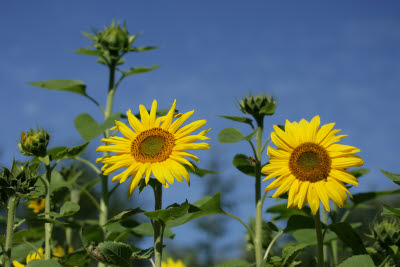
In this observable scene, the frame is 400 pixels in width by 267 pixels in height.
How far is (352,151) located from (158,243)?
2.64ft

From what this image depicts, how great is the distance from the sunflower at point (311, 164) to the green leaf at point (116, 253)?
578 mm

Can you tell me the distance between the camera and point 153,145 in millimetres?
1958

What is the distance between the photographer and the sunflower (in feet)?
6.40

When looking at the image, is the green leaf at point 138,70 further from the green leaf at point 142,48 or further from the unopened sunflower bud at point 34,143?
the unopened sunflower bud at point 34,143

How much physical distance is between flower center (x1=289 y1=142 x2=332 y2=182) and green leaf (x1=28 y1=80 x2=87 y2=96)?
187 centimetres

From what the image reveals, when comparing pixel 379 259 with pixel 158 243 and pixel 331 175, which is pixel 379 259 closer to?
pixel 331 175

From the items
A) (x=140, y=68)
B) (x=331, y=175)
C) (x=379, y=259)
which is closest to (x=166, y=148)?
(x=331, y=175)

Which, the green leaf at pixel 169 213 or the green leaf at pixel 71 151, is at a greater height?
the green leaf at pixel 71 151

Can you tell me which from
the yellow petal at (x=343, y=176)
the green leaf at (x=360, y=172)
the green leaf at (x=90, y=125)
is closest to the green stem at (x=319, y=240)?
the yellow petal at (x=343, y=176)

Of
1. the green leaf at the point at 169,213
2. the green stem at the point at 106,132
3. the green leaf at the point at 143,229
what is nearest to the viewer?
the green leaf at the point at 169,213

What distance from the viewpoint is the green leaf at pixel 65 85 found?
338cm

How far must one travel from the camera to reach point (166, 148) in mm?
1958

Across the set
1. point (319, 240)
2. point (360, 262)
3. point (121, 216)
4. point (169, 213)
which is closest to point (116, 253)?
point (121, 216)

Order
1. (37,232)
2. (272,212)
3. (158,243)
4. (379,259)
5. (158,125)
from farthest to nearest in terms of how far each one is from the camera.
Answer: (37,232) < (272,212) < (379,259) < (158,125) < (158,243)
